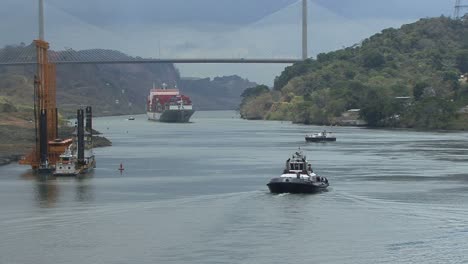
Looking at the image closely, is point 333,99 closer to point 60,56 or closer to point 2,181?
point 60,56

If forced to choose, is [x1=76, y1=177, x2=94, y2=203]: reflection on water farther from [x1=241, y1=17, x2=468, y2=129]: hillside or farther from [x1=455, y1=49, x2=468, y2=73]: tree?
[x1=455, y1=49, x2=468, y2=73]: tree

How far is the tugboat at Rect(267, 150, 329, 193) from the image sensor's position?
37594mm

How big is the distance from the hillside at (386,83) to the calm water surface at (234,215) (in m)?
53.4

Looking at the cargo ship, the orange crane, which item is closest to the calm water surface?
the orange crane

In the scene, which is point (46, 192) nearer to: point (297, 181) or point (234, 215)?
point (297, 181)

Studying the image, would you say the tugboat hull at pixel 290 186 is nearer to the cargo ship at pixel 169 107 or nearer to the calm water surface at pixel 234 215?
the calm water surface at pixel 234 215

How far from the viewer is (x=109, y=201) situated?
36.2 meters

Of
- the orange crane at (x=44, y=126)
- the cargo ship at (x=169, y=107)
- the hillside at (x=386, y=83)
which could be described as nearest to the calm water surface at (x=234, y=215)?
the orange crane at (x=44, y=126)

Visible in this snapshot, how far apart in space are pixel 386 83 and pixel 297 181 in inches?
3665

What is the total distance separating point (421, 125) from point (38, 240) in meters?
77.8

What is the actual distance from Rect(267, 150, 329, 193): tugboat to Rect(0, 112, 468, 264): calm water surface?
0.69 m

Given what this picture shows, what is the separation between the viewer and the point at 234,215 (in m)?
32.2

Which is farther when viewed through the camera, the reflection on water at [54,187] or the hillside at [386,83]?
the hillside at [386,83]

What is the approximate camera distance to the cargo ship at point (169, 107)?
6019 inches
